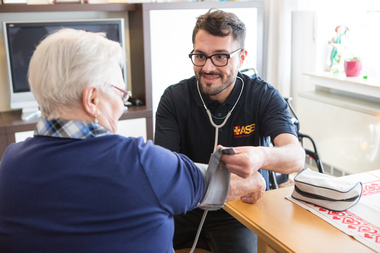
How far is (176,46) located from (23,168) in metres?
2.78

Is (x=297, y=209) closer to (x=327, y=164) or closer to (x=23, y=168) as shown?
(x=23, y=168)

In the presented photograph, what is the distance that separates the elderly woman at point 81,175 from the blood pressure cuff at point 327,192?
0.57 m

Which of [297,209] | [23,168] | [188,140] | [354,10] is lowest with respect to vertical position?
[297,209]

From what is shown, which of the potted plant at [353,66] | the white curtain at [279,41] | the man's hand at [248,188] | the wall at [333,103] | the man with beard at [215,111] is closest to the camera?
the man's hand at [248,188]

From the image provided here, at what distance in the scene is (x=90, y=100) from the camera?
3.40 ft

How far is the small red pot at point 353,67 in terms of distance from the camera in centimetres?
325

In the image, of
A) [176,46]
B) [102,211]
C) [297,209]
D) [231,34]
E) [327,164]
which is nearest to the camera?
[102,211]

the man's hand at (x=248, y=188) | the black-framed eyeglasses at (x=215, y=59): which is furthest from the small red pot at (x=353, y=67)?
the man's hand at (x=248, y=188)

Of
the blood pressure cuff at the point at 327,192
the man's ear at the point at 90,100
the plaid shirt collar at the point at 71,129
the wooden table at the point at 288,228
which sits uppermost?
the man's ear at the point at 90,100

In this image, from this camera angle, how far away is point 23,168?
1.00 metres

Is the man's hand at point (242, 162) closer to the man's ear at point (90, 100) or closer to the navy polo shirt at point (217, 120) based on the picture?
the man's ear at point (90, 100)

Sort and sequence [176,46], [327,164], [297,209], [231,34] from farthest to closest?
[176,46] < [327,164] < [231,34] < [297,209]

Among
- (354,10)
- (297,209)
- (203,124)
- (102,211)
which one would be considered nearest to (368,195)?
(297,209)

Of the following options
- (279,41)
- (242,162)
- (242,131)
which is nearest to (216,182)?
(242,162)
